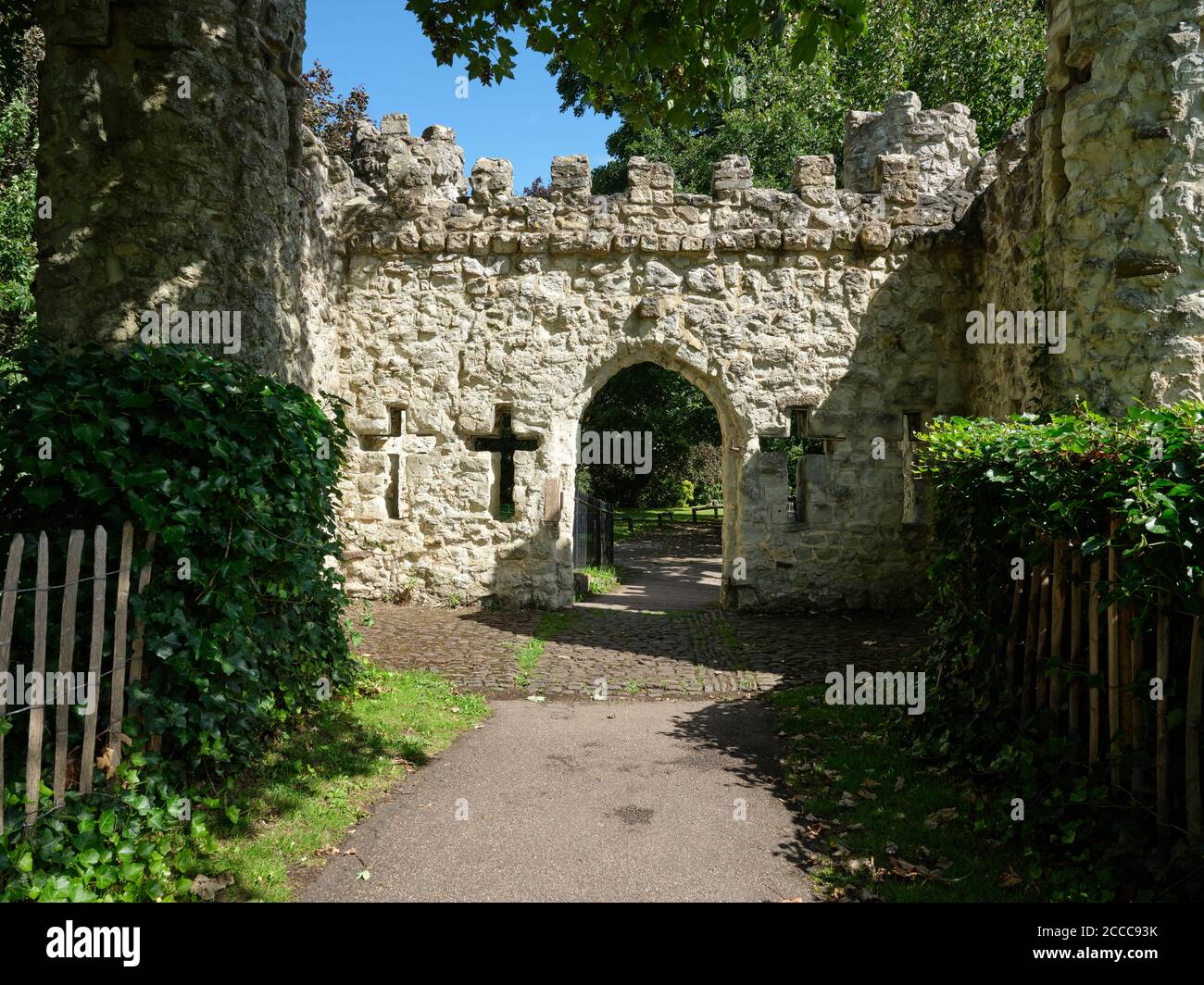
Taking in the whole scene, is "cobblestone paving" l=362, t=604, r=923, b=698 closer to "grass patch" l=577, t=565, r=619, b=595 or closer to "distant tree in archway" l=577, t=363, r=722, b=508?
"grass patch" l=577, t=565, r=619, b=595

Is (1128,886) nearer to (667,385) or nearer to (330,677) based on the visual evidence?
(330,677)

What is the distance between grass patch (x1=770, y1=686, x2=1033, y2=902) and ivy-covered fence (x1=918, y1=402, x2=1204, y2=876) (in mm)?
284

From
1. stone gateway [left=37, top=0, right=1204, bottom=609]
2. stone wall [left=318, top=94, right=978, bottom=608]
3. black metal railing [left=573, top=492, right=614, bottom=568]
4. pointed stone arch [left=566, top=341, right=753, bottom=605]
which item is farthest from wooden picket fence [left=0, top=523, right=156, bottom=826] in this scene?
black metal railing [left=573, top=492, right=614, bottom=568]

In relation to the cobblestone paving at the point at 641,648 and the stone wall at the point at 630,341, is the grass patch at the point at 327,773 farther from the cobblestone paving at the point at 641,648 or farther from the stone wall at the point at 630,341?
the stone wall at the point at 630,341

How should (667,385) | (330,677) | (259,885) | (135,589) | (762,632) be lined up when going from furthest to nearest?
(667,385), (762,632), (330,677), (135,589), (259,885)

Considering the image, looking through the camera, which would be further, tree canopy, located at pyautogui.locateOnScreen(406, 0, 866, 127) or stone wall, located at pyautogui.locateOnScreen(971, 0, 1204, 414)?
stone wall, located at pyautogui.locateOnScreen(971, 0, 1204, 414)

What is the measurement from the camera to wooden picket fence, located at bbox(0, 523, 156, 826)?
282cm

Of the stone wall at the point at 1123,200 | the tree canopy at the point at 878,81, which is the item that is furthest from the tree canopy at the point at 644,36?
the tree canopy at the point at 878,81

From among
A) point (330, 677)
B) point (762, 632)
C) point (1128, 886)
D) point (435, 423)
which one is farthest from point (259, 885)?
point (435, 423)

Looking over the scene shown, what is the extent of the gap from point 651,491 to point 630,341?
15907mm

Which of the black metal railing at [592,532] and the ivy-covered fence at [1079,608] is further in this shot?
the black metal railing at [592,532]

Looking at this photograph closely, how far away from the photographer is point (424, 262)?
30.2ft

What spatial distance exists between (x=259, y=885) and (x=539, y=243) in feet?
23.6

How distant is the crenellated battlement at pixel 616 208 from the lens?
29.2 feet
